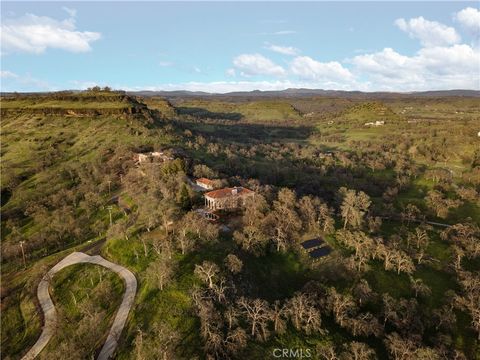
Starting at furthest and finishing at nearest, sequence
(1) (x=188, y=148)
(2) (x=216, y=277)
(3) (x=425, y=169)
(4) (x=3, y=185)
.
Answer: (3) (x=425, y=169) → (1) (x=188, y=148) → (4) (x=3, y=185) → (2) (x=216, y=277)

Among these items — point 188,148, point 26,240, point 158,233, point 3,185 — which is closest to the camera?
point 158,233

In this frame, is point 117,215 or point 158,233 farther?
point 117,215

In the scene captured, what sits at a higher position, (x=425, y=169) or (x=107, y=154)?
(x=107, y=154)

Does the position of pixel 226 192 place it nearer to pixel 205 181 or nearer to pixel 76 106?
pixel 205 181

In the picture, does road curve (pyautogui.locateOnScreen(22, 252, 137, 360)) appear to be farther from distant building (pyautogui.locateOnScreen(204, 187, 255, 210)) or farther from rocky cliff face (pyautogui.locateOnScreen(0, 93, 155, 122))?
rocky cliff face (pyautogui.locateOnScreen(0, 93, 155, 122))

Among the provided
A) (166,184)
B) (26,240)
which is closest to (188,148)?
(166,184)

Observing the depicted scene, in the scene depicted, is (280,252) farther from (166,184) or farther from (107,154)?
(107,154)
